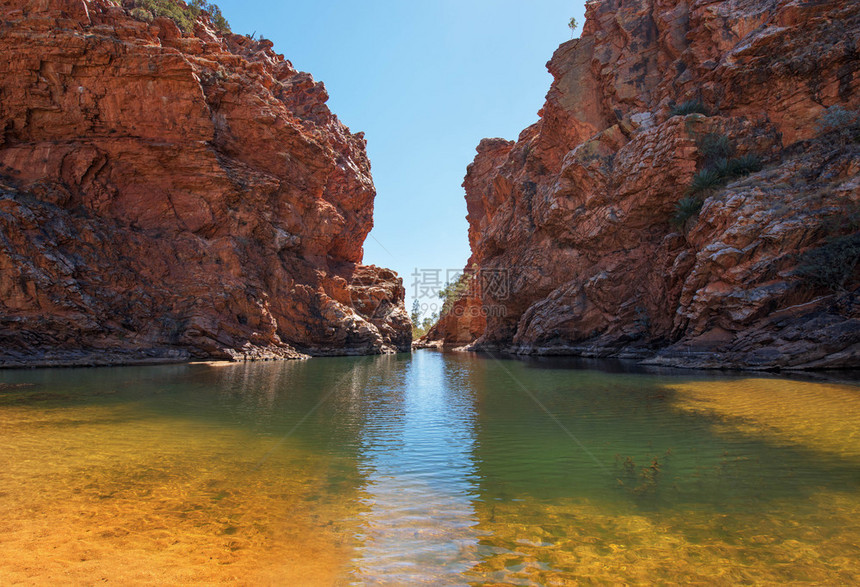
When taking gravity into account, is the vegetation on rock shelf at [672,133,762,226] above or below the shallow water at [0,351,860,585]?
above

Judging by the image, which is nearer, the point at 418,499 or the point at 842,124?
the point at 418,499

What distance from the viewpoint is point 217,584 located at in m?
3.45

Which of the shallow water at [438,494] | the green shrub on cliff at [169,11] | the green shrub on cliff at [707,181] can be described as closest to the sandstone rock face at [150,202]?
the green shrub on cliff at [169,11]

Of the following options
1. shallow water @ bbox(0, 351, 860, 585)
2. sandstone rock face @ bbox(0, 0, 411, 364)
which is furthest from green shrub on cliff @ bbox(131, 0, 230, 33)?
shallow water @ bbox(0, 351, 860, 585)

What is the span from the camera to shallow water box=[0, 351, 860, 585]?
371cm

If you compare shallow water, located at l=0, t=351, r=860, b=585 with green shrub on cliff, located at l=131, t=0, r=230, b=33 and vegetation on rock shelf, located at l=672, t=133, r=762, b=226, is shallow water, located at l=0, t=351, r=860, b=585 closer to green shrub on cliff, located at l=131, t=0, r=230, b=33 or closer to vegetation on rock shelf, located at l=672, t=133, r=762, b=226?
vegetation on rock shelf, located at l=672, t=133, r=762, b=226

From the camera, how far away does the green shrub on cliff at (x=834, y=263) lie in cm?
1798

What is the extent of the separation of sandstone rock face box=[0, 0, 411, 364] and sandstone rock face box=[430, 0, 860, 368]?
22.7 m

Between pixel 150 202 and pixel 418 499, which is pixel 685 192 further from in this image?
pixel 150 202

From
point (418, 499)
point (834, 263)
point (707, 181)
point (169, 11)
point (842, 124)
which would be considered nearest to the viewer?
point (418, 499)

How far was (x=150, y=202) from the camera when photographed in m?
37.9

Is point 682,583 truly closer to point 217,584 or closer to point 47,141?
point 217,584

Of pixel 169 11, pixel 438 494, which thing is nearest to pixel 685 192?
pixel 438 494

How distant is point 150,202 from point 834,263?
148ft
